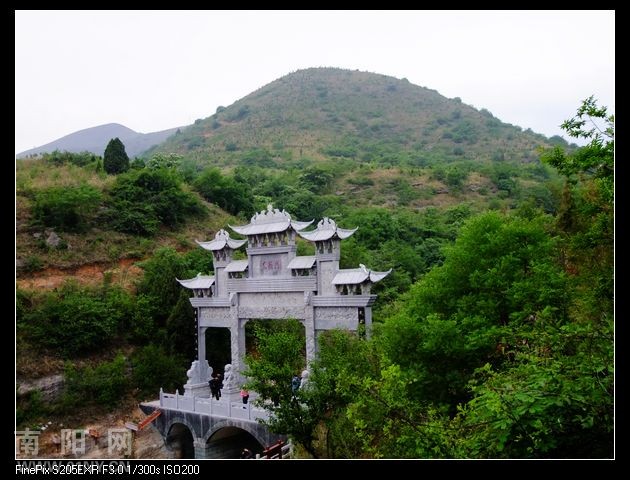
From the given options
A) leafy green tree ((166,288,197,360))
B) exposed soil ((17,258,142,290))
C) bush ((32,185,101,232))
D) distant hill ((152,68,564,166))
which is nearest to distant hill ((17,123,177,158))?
distant hill ((152,68,564,166))

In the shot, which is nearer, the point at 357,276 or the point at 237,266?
the point at 357,276

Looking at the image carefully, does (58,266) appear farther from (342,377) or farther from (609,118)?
(609,118)

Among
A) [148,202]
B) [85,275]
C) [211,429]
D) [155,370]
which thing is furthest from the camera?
[148,202]

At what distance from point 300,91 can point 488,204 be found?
180ft

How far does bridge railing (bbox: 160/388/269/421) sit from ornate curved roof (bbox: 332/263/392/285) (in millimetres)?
3171

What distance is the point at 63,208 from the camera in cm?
2147

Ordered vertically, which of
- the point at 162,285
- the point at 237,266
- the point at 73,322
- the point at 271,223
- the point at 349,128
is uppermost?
the point at 349,128

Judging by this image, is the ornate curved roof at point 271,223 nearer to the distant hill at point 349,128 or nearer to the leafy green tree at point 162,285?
the leafy green tree at point 162,285

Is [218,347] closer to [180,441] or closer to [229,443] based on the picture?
[180,441]

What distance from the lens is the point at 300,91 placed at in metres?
85.8

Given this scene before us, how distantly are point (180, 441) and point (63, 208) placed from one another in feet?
33.7

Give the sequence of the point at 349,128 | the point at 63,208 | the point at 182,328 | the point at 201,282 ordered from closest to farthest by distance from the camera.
A: the point at 201,282, the point at 182,328, the point at 63,208, the point at 349,128

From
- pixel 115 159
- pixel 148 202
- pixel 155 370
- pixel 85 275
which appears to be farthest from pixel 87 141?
pixel 155 370

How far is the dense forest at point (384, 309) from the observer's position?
655cm
